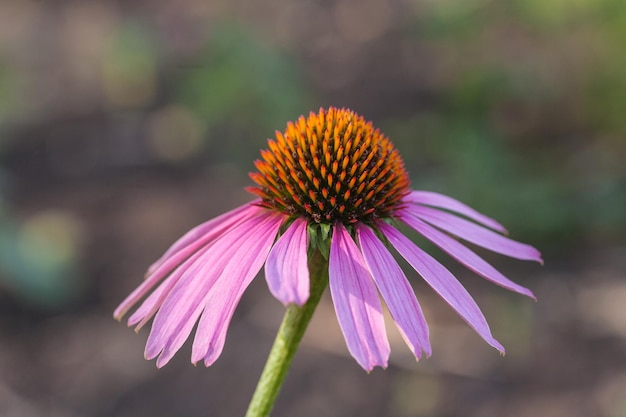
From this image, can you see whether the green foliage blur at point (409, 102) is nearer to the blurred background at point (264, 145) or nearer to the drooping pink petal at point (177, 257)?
the blurred background at point (264, 145)

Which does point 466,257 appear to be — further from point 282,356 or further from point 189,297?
point 189,297

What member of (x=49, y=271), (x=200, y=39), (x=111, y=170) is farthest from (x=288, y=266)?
(x=200, y=39)

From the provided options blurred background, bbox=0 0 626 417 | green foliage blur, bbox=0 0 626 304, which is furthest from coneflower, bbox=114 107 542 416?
green foliage blur, bbox=0 0 626 304

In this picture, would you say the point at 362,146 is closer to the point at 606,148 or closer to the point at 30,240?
the point at 30,240

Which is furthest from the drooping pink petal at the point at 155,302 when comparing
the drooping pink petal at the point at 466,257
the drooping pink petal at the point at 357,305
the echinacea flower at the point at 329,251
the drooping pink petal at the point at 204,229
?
the drooping pink petal at the point at 466,257

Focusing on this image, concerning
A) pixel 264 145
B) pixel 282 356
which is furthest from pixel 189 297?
pixel 264 145

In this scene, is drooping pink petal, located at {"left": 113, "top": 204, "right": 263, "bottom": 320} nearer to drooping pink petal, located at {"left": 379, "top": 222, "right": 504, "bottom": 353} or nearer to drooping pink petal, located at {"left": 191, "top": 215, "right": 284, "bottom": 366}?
drooping pink petal, located at {"left": 191, "top": 215, "right": 284, "bottom": 366}

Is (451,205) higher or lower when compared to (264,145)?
higher
